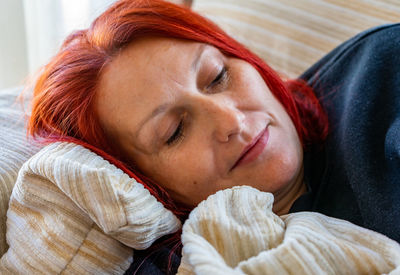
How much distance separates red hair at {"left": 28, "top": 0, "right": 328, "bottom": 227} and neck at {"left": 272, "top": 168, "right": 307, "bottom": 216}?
0.40 ft

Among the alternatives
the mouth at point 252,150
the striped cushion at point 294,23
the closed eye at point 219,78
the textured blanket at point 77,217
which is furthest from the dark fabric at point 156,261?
the striped cushion at point 294,23

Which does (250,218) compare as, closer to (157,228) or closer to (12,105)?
(157,228)

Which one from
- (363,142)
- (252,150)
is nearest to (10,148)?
(252,150)

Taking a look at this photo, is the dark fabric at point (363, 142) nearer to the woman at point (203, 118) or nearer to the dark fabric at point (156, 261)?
the woman at point (203, 118)

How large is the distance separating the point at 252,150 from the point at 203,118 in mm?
A: 101

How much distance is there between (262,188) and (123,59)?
0.34 meters

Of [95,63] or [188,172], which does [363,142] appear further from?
[95,63]

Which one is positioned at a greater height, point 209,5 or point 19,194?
point 209,5

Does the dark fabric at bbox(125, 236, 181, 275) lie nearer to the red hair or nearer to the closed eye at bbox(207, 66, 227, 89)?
the red hair

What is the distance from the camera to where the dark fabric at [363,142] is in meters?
0.74

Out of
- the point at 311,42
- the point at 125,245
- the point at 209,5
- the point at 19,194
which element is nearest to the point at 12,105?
the point at 19,194

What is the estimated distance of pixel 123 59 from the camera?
813mm

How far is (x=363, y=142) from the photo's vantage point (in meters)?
0.82

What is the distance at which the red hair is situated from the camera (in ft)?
2.74
